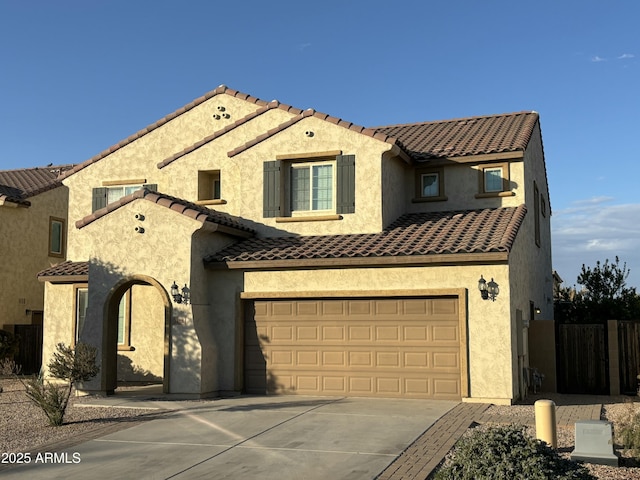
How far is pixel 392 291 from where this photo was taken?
1580cm

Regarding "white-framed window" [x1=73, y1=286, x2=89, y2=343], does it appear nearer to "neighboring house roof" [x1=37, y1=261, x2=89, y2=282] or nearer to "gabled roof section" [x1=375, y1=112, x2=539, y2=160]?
"neighboring house roof" [x1=37, y1=261, x2=89, y2=282]

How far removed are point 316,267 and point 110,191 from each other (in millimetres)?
8958

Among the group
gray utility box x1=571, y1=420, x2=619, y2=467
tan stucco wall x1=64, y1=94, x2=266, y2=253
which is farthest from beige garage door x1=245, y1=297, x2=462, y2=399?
tan stucco wall x1=64, y1=94, x2=266, y2=253

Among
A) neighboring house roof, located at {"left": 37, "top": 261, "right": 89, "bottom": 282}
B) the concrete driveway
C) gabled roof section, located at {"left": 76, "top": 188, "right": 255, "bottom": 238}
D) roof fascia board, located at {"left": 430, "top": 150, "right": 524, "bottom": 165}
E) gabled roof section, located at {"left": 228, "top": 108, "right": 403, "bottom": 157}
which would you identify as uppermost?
gabled roof section, located at {"left": 228, "top": 108, "right": 403, "bottom": 157}

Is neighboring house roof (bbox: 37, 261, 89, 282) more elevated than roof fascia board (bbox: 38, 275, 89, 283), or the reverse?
neighboring house roof (bbox: 37, 261, 89, 282)

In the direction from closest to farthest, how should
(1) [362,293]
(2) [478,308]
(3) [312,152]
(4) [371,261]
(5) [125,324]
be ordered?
(2) [478,308]
(4) [371,261]
(1) [362,293]
(3) [312,152]
(5) [125,324]

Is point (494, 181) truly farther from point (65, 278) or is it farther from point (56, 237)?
point (56, 237)

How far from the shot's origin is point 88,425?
12.8 metres

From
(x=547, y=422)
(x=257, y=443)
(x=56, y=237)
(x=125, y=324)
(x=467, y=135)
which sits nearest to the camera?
(x=547, y=422)

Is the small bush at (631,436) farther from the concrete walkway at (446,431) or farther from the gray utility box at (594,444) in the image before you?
the concrete walkway at (446,431)

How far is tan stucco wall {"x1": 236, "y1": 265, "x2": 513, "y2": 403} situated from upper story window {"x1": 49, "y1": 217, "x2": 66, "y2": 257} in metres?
16.2

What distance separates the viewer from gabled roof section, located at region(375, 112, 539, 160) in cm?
1934

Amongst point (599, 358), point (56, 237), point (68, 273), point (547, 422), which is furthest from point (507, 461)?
point (56, 237)

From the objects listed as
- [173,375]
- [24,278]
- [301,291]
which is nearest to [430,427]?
[301,291]
